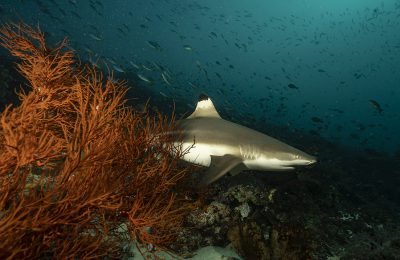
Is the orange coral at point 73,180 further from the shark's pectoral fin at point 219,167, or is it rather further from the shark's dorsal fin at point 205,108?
the shark's dorsal fin at point 205,108

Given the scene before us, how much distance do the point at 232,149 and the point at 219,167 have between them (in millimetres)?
715

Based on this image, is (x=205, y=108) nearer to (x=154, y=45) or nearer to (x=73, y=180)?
(x=73, y=180)

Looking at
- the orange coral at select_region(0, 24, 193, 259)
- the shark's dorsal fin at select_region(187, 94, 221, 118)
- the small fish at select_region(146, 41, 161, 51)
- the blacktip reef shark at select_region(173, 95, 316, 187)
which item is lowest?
the orange coral at select_region(0, 24, 193, 259)

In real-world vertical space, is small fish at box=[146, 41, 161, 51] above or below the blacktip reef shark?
above

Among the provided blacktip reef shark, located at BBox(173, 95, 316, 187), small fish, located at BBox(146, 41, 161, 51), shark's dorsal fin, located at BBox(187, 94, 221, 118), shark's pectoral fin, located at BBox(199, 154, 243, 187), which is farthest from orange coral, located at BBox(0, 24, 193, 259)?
small fish, located at BBox(146, 41, 161, 51)

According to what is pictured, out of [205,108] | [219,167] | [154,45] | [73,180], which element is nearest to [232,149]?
[219,167]

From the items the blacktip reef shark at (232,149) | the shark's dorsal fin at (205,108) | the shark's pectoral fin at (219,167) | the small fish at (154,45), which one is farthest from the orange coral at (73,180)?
the small fish at (154,45)

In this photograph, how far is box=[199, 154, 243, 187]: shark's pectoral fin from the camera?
149 inches

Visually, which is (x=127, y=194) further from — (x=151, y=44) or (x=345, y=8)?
(x=345, y=8)

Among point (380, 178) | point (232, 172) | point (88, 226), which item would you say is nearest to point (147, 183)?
point (88, 226)

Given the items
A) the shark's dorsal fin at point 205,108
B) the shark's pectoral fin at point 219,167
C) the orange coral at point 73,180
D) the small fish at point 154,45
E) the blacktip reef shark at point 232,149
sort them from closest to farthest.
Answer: the orange coral at point 73,180 < the shark's pectoral fin at point 219,167 < the blacktip reef shark at point 232,149 < the shark's dorsal fin at point 205,108 < the small fish at point 154,45

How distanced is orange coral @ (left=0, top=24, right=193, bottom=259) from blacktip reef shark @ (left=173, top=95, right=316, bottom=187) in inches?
27.2

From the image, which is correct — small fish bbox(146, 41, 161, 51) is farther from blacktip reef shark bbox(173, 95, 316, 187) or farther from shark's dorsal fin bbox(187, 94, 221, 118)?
blacktip reef shark bbox(173, 95, 316, 187)

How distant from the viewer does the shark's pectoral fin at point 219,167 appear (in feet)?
12.4
